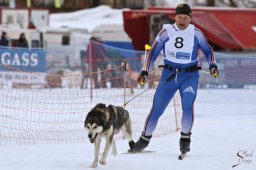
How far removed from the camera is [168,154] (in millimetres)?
7664

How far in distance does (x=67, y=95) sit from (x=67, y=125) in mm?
3958

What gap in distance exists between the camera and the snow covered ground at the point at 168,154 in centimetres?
668

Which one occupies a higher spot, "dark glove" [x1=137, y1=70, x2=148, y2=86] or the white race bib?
the white race bib

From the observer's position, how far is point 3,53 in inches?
630

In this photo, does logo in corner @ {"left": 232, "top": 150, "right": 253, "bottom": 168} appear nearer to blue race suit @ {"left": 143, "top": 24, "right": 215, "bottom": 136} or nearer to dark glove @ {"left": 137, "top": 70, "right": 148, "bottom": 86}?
blue race suit @ {"left": 143, "top": 24, "right": 215, "bottom": 136}

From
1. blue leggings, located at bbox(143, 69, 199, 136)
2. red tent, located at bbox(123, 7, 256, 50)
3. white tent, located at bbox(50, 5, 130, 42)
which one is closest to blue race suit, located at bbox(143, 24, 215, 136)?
blue leggings, located at bbox(143, 69, 199, 136)

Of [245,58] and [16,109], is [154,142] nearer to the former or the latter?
[16,109]

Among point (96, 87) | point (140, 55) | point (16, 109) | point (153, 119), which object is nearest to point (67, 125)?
point (16, 109)

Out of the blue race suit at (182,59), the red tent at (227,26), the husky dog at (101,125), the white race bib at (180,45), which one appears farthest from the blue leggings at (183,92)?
the red tent at (227,26)

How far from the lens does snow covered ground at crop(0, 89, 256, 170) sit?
6676 millimetres

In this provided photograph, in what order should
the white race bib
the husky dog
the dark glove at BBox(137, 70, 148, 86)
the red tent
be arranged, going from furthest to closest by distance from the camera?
the red tent
the dark glove at BBox(137, 70, 148, 86)
the white race bib
the husky dog

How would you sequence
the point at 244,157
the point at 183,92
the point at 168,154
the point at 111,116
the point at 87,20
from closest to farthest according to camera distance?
the point at 111,116 < the point at 244,157 < the point at 183,92 < the point at 168,154 < the point at 87,20

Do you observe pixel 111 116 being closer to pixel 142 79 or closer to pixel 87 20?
pixel 142 79

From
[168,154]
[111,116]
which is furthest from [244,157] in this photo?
[111,116]
